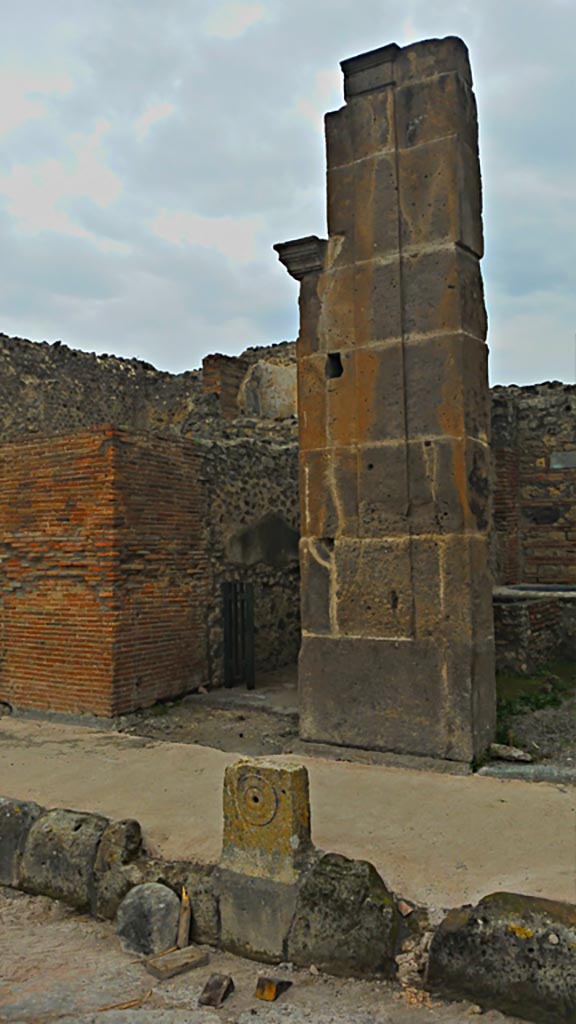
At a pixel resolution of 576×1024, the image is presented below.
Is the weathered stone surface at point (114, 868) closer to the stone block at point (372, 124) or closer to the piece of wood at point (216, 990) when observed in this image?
the piece of wood at point (216, 990)

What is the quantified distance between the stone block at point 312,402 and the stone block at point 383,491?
0.45m

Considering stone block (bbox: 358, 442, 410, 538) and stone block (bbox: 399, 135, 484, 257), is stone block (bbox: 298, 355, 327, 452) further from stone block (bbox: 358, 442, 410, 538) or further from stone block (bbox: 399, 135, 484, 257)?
stone block (bbox: 399, 135, 484, 257)

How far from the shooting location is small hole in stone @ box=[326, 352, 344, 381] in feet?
20.7

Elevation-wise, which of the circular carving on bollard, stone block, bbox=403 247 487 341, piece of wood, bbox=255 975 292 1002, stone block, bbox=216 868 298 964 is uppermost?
stone block, bbox=403 247 487 341

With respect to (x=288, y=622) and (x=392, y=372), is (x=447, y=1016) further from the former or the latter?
(x=288, y=622)

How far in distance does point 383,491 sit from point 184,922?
3392 millimetres

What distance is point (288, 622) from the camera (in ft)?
32.2

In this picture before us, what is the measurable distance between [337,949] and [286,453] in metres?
7.26

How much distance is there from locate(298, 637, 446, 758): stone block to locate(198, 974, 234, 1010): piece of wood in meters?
2.78

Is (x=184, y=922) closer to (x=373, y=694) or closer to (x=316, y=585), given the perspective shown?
(x=373, y=694)

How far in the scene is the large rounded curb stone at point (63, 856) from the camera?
4098 mm

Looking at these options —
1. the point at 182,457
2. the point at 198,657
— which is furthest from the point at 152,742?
the point at 182,457

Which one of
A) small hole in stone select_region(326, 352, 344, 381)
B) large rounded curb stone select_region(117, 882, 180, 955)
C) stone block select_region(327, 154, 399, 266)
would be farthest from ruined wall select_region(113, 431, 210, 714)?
large rounded curb stone select_region(117, 882, 180, 955)

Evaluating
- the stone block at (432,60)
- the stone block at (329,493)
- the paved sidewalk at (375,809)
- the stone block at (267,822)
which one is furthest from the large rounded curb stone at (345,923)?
the stone block at (432,60)
